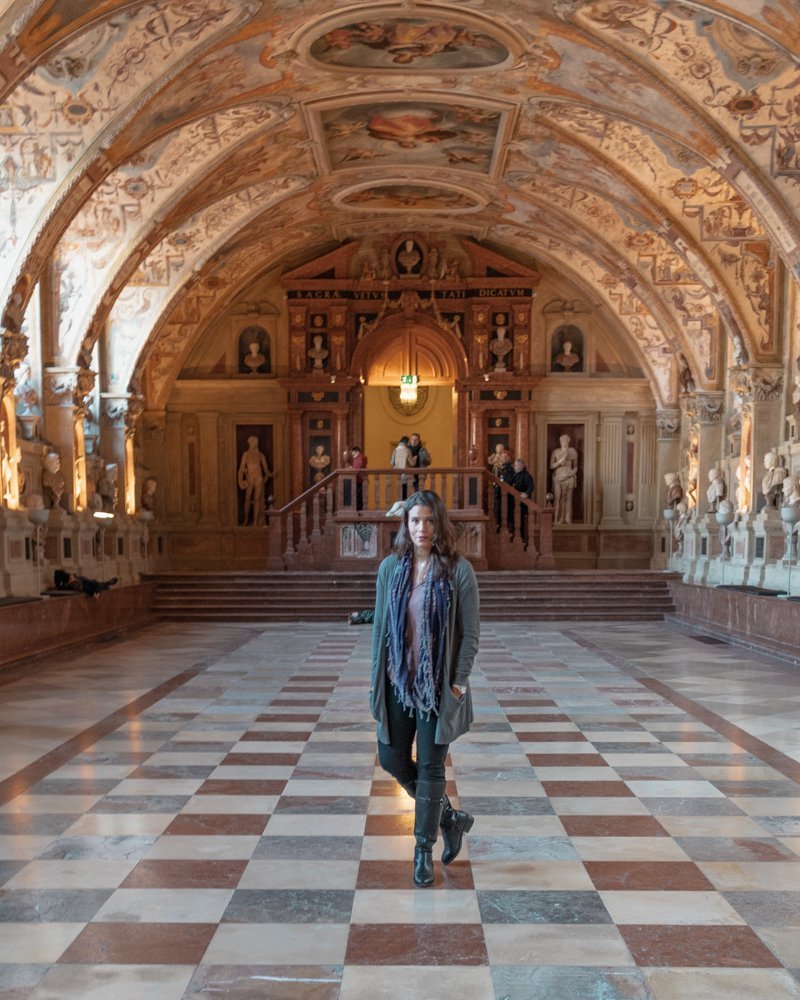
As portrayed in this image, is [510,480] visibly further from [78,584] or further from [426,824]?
[426,824]

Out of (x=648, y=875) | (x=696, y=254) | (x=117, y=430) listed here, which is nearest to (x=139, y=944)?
(x=648, y=875)

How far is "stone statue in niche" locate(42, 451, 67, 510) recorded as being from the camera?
51.0ft

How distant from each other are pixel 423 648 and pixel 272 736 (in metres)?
3.63

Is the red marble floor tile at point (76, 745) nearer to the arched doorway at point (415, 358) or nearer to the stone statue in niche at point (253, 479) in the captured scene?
the stone statue in niche at point (253, 479)

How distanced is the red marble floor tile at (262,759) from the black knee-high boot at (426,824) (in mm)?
2380

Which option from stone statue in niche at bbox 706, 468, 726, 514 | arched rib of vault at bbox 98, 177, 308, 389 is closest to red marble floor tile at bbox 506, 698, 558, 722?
stone statue in niche at bbox 706, 468, 726, 514

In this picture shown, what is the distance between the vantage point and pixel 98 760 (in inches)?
260

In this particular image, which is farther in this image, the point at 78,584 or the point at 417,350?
the point at 417,350

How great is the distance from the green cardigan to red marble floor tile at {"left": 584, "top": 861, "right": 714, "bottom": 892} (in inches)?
35.3

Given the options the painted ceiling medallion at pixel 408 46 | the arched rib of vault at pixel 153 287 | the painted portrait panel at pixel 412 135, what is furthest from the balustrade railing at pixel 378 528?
the painted ceiling medallion at pixel 408 46

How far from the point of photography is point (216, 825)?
5.14m

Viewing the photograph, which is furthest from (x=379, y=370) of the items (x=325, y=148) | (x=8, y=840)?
(x=8, y=840)

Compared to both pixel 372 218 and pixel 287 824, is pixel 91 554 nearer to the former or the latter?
pixel 372 218

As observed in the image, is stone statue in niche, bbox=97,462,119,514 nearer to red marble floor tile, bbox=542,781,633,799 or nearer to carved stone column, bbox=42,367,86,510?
carved stone column, bbox=42,367,86,510
